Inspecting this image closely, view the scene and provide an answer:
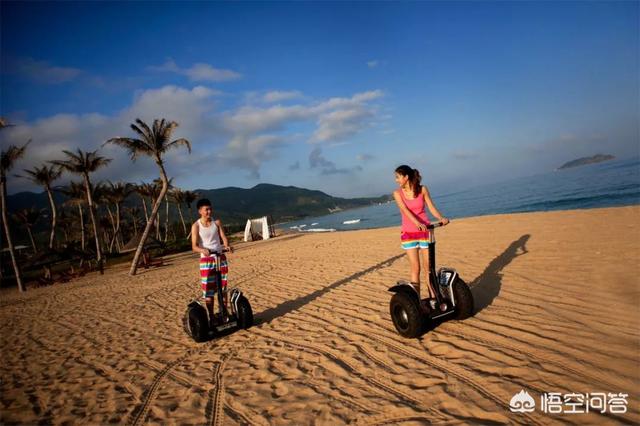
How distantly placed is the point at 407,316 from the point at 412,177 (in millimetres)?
1895

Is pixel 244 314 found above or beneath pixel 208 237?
beneath

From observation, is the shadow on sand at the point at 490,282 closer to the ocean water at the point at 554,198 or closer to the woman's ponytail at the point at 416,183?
the woman's ponytail at the point at 416,183

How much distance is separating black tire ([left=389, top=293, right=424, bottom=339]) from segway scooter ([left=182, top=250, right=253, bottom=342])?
2.67 metres

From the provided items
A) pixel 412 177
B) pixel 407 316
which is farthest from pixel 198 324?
pixel 412 177

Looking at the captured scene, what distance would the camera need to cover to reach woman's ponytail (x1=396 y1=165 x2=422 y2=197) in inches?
164

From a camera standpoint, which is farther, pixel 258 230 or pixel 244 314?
pixel 258 230

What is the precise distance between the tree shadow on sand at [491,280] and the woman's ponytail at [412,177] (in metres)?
2.20

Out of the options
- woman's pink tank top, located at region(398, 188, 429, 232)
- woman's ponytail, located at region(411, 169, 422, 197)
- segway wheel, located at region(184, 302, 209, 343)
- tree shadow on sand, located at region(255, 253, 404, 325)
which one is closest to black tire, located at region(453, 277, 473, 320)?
woman's pink tank top, located at region(398, 188, 429, 232)

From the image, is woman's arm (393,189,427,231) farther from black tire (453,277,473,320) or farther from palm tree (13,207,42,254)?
palm tree (13,207,42,254)

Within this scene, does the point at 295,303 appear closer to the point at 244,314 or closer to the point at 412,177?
the point at 244,314

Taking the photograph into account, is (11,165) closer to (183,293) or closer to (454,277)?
(183,293)

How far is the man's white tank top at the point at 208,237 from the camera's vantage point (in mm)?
5000

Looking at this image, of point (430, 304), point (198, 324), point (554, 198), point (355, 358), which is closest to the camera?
point (355, 358)

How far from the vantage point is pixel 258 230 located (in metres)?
32.8
